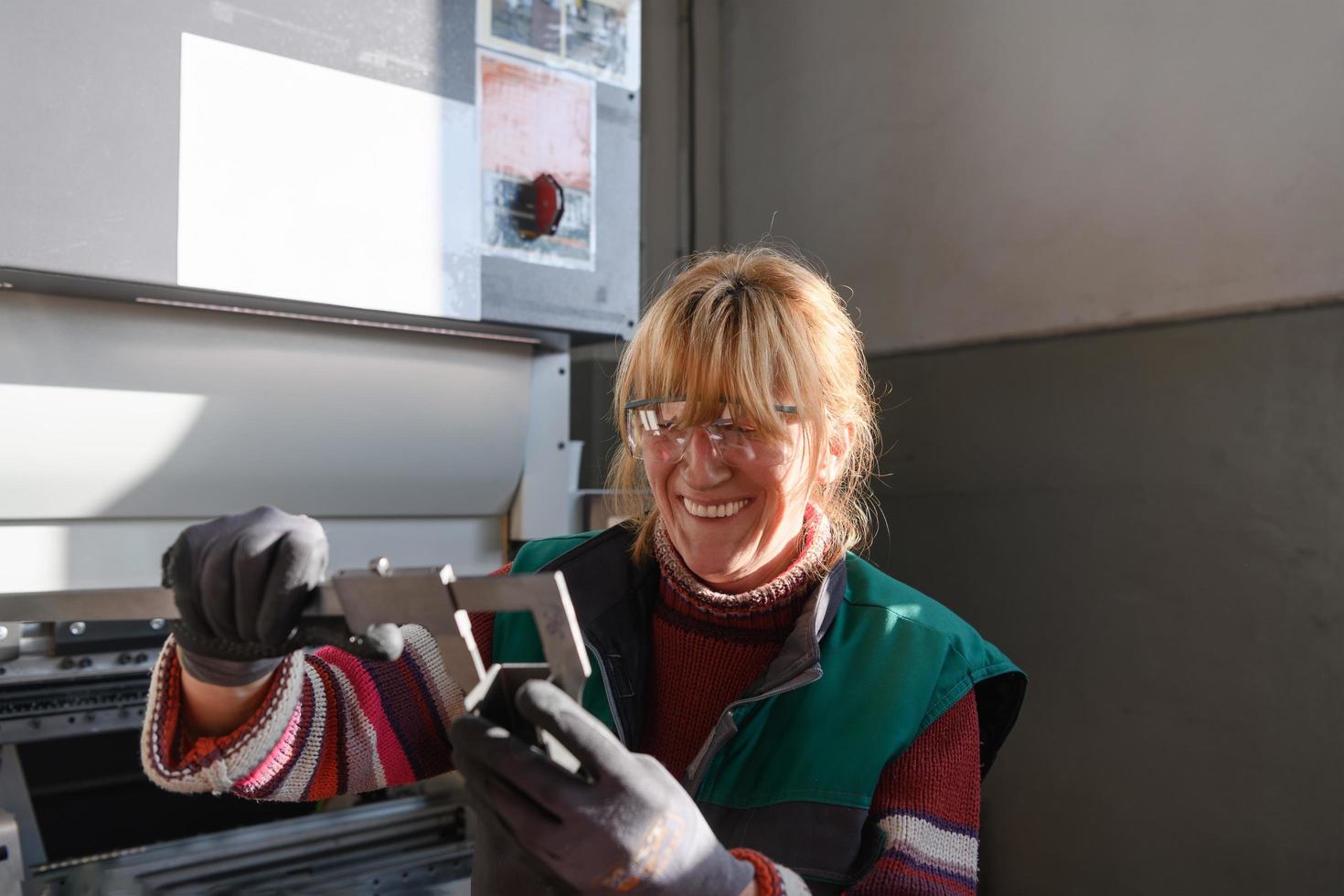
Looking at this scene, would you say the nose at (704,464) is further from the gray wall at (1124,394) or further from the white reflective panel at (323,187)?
the gray wall at (1124,394)

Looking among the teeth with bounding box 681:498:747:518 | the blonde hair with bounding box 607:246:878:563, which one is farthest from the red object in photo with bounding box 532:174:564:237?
the teeth with bounding box 681:498:747:518

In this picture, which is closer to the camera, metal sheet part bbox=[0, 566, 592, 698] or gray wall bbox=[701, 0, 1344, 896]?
metal sheet part bbox=[0, 566, 592, 698]

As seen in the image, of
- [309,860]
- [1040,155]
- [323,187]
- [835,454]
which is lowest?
[309,860]

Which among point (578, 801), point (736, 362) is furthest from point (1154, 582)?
point (578, 801)

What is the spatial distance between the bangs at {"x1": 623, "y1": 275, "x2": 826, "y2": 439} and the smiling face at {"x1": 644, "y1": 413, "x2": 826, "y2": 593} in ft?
0.10

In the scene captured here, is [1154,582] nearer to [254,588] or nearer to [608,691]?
[608,691]

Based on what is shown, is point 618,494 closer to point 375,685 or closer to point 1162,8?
point 375,685

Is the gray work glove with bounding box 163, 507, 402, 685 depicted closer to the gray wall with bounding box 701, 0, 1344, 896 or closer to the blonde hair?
the blonde hair

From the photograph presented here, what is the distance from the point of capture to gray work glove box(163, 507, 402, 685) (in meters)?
0.71

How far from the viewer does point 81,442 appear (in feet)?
3.70

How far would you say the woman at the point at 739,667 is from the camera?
902mm

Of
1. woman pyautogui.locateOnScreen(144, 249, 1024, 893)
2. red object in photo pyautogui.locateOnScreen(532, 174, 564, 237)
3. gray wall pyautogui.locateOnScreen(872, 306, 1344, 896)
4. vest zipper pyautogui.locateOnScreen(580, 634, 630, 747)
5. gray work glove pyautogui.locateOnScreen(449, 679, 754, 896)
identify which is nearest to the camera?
gray work glove pyautogui.locateOnScreen(449, 679, 754, 896)

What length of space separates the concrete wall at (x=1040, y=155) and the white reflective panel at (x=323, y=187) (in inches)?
36.9

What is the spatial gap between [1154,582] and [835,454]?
0.73 meters
